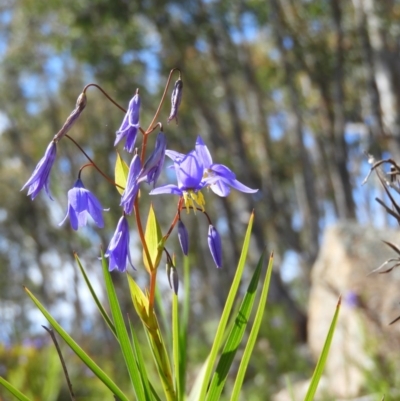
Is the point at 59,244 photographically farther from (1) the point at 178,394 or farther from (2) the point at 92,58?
(1) the point at 178,394

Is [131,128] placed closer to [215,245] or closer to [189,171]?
[189,171]

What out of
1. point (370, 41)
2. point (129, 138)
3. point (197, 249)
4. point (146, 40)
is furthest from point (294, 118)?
point (197, 249)

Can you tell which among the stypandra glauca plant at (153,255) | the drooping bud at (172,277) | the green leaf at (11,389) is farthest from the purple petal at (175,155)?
the green leaf at (11,389)

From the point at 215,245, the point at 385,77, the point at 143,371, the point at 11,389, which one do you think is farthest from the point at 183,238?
the point at 385,77

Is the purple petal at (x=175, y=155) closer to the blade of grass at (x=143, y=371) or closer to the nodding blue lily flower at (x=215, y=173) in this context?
the nodding blue lily flower at (x=215, y=173)

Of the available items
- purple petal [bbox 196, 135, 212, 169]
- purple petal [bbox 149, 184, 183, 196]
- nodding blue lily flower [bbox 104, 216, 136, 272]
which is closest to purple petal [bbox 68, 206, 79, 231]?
nodding blue lily flower [bbox 104, 216, 136, 272]

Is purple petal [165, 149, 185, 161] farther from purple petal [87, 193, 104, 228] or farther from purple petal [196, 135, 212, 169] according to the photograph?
purple petal [87, 193, 104, 228]
